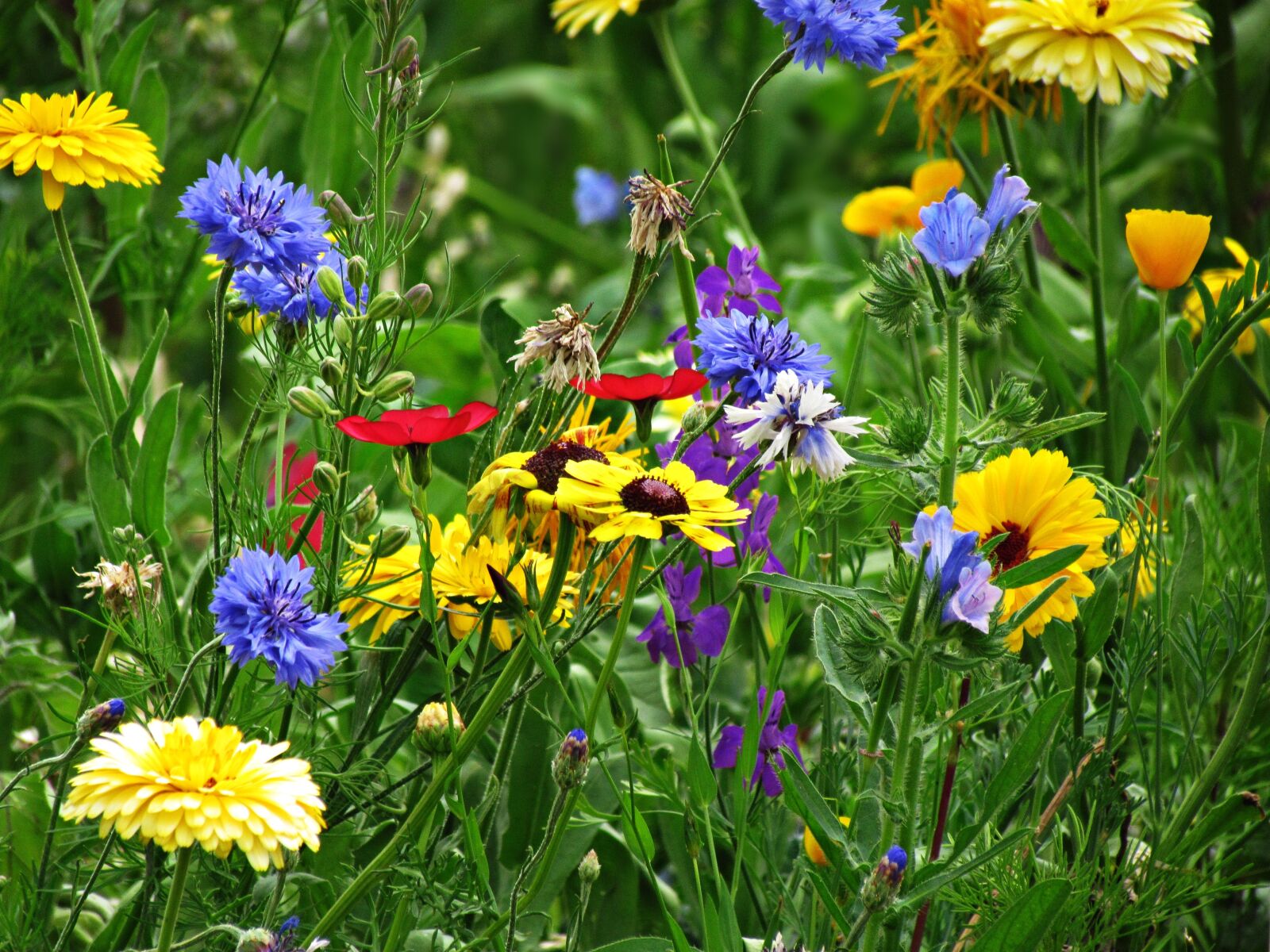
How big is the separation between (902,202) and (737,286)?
20cm

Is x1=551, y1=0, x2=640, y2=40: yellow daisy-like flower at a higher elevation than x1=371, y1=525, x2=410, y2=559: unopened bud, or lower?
higher

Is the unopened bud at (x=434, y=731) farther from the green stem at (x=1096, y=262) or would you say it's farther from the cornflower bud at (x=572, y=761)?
the green stem at (x=1096, y=262)

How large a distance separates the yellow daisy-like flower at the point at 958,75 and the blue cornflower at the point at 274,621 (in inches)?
16.1

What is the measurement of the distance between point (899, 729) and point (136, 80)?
525mm

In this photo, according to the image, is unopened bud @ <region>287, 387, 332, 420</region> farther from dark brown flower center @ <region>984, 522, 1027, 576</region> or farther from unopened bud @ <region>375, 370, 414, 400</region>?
dark brown flower center @ <region>984, 522, 1027, 576</region>

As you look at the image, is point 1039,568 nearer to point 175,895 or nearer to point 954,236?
point 954,236

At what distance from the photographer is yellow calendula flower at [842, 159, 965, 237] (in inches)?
26.1

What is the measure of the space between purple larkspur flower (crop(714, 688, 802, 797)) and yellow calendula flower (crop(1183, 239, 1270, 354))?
0.22 meters

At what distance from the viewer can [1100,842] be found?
0.45m

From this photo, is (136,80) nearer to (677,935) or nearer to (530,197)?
(677,935)

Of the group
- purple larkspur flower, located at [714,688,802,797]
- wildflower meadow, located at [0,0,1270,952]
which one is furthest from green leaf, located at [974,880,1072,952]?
purple larkspur flower, located at [714,688,802,797]

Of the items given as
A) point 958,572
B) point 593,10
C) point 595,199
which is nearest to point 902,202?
point 593,10

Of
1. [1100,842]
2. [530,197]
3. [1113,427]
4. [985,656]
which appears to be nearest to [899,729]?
[985,656]

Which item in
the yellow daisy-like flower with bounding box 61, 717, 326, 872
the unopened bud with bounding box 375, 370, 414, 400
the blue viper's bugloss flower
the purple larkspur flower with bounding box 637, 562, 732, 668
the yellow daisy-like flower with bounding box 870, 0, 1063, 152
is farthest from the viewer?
the blue viper's bugloss flower
